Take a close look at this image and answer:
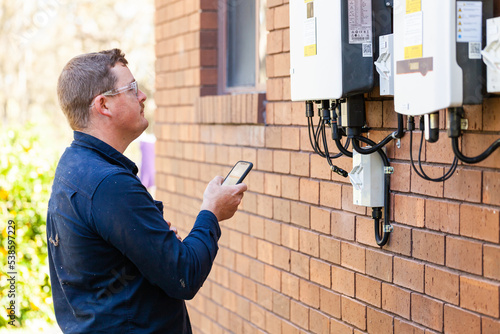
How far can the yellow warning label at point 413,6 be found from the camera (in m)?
2.19

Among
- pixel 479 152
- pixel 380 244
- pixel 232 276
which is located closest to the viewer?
pixel 479 152

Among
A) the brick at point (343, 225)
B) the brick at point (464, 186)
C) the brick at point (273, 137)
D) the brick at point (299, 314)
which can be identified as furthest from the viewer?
the brick at point (273, 137)

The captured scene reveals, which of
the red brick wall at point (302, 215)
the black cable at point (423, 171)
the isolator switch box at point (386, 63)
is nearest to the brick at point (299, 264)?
the red brick wall at point (302, 215)

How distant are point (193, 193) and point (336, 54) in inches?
99.6

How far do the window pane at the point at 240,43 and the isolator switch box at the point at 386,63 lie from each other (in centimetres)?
205

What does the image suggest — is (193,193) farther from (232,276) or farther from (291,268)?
(291,268)

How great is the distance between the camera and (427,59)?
7.07 ft

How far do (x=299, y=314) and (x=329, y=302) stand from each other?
334 mm

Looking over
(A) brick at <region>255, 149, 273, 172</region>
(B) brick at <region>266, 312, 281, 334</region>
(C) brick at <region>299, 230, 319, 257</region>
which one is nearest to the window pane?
(A) brick at <region>255, 149, 273, 172</region>

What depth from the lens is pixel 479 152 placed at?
2.28 m

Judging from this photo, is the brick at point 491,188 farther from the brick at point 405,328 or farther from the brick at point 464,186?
the brick at point 405,328

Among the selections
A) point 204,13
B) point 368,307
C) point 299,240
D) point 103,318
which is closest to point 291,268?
point 299,240

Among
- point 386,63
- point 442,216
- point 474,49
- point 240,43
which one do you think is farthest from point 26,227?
point 474,49

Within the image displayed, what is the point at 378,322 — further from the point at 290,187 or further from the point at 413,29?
the point at 413,29
